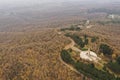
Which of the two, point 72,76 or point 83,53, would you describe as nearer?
point 72,76

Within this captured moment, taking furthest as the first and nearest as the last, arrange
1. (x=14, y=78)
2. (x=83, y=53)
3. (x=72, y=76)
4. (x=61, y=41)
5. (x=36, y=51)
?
(x=61, y=41)
(x=36, y=51)
(x=83, y=53)
(x=14, y=78)
(x=72, y=76)

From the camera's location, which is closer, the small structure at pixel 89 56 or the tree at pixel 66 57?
the tree at pixel 66 57

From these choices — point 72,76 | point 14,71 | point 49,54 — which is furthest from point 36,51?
point 72,76

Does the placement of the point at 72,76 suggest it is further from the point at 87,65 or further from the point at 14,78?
the point at 14,78

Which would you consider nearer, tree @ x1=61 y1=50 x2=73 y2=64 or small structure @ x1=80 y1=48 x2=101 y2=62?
tree @ x1=61 y1=50 x2=73 y2=64

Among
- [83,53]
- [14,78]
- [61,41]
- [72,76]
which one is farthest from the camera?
[61,41]

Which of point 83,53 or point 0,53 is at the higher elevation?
point 83,53

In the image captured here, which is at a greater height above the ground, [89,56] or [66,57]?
[66,57]

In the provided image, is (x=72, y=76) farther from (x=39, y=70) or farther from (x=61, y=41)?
(x=61, y=41)

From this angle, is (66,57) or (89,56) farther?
(89,56)
